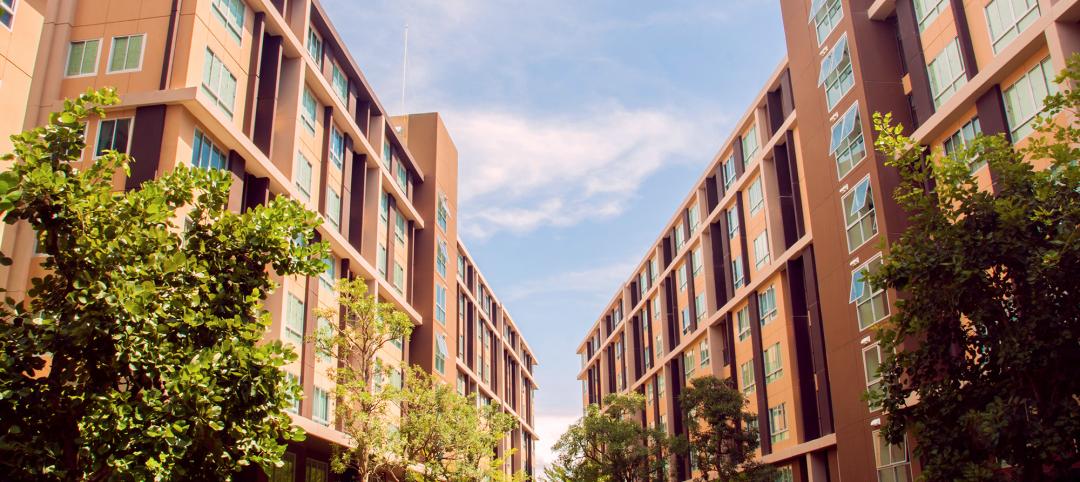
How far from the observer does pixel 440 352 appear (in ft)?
157

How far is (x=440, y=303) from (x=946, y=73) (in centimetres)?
3070

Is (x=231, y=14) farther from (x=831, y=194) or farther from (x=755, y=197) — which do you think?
(x=755, y=197)

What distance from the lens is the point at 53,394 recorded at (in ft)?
34.1

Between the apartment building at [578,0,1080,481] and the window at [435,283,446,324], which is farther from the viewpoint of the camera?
the window at [435,283,446,324]

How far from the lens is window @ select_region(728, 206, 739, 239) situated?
4506cm

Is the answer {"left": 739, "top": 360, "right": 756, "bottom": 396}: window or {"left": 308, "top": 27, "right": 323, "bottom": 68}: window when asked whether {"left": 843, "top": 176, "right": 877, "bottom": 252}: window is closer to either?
{"left": 739, "top": 360, "right": 756, "bottom": 396}: window

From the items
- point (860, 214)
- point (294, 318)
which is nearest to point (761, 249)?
point (860, 214)

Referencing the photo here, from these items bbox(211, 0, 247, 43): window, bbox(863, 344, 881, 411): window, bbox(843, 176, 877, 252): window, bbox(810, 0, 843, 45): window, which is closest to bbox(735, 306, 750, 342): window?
bbox(843, 176, 877, 252): window

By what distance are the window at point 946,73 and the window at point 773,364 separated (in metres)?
15.3

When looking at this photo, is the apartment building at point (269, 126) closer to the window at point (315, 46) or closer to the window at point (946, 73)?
the window at point (315, 46)

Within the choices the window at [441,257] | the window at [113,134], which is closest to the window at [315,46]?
the window at [113,134]

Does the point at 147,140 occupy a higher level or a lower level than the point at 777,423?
higher

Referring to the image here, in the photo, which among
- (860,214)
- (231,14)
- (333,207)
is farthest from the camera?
(333,207)

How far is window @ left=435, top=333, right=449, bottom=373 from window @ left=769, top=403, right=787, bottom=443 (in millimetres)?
17735
